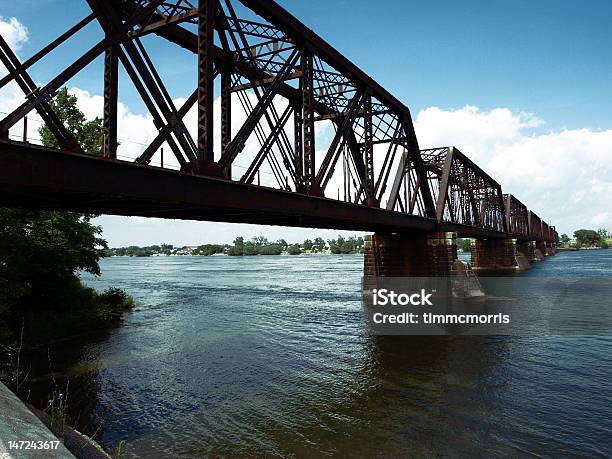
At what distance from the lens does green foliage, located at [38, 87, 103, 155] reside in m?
29.5

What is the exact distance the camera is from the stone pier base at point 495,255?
280ft

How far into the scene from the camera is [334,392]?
14844mm

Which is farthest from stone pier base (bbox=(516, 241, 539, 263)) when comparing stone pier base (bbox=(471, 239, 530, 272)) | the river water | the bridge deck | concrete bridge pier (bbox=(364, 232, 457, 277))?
the bridge deck

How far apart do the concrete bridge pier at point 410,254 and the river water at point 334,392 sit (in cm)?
1645

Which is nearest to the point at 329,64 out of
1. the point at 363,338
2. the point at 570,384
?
the point at 363,338

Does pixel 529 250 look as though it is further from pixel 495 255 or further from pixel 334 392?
pixel 334 392

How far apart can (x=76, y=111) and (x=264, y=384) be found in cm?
2571

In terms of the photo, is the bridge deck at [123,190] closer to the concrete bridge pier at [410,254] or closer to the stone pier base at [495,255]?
the concrete bridge pier at [410,254]

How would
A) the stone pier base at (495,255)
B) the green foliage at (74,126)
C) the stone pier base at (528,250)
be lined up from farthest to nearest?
the stone pier base at (528,250) → the stone pier base at (495,255) → the green foliage at (74,126)

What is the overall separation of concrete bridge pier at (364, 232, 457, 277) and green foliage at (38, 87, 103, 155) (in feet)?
83.6

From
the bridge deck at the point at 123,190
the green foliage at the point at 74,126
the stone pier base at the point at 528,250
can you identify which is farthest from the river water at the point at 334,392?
the stone pier base at the point at 528,250

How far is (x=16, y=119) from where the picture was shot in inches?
385

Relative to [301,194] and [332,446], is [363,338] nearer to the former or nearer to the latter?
[301,194]

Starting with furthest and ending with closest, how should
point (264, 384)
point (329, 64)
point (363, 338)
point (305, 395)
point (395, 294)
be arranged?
point (395, 294)
point (329, 64)
point (363, 338)
point (264, 384)
point (305, 395)
